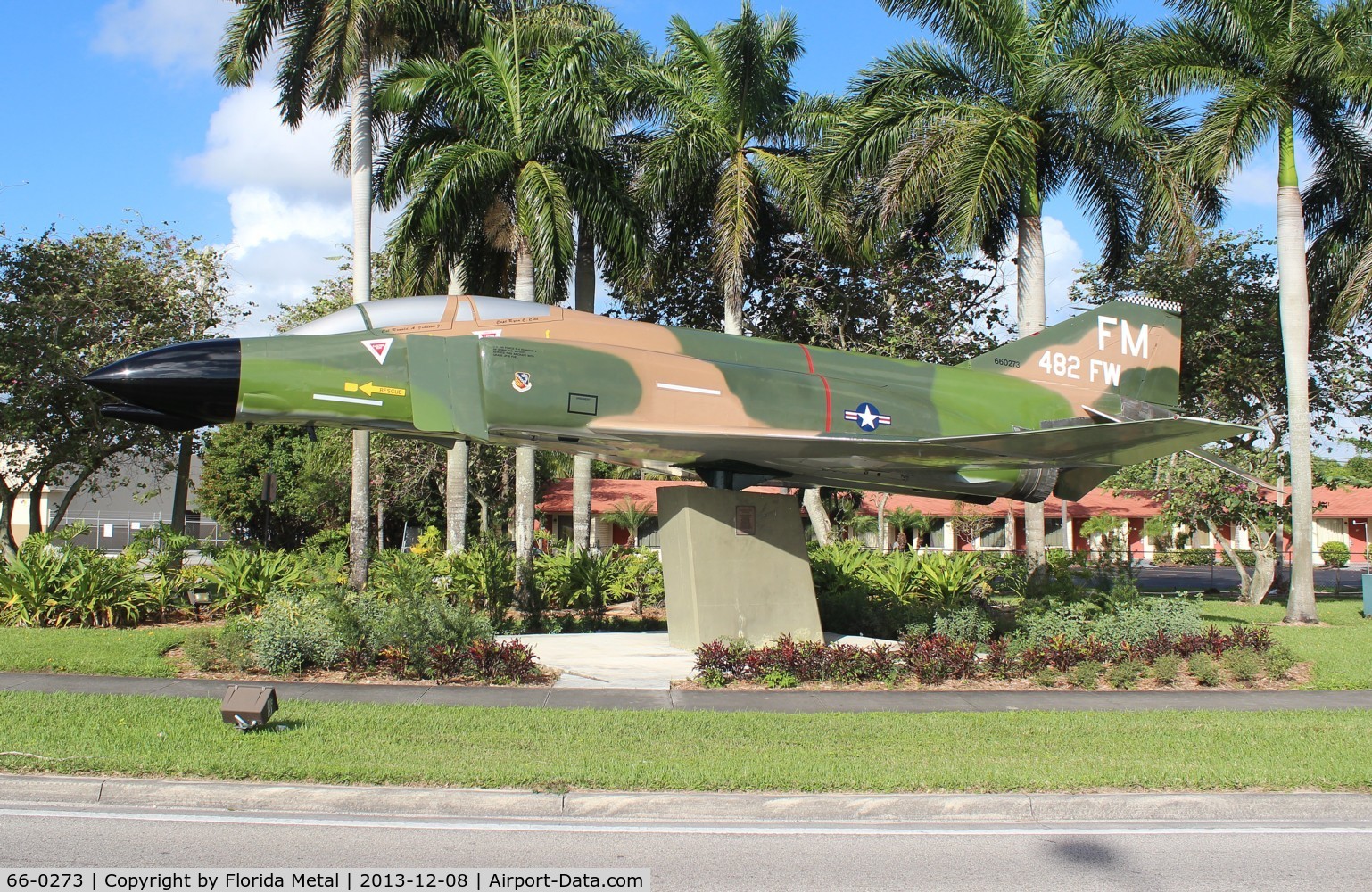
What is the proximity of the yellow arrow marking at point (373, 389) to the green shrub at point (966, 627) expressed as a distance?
7.93 metres

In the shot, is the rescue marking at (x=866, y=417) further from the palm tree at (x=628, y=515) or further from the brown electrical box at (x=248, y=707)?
A: the palm tree at (x=628, y=515)

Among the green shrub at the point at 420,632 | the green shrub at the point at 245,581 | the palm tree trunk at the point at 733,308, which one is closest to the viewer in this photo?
the green shrub at the point at 420,632

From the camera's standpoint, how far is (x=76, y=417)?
23.0 metres

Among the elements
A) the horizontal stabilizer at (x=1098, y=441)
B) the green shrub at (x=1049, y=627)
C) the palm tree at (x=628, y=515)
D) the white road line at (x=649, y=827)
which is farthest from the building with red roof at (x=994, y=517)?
the white road line at (x=649, y=827)

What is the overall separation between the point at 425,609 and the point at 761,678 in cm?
411

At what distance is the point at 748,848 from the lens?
20.7 ft

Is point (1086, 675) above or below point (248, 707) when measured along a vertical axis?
below

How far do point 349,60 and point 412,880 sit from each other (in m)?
18.1

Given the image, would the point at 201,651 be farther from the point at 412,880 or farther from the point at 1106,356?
the point at 1106,356

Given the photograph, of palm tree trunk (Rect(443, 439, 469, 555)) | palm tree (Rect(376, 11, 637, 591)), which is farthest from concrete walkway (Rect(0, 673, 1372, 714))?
palm tree trunk (Rect(443, 439, 469, 555))

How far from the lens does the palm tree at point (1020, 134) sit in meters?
19.2

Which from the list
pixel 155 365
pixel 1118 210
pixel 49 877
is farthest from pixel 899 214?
pixel 49 877

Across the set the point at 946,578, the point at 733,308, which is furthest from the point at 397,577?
the point at 946,578

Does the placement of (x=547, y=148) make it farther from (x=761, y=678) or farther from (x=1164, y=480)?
(x=1164, y=480)
